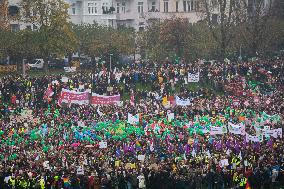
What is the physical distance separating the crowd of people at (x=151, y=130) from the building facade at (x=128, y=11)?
26600 mm

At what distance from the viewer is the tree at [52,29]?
6344 centimetres

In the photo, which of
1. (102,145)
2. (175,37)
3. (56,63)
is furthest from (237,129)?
(56,63)

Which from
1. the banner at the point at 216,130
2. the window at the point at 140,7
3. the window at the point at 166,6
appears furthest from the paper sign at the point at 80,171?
the window at the point at 166,6

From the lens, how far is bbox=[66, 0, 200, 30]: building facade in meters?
87.5

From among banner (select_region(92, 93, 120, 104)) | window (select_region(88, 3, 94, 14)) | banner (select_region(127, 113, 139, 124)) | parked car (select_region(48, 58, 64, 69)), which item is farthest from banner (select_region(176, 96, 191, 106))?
window (select_region(88, 3, 94, 14))

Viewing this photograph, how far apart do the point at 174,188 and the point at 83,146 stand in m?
6.97

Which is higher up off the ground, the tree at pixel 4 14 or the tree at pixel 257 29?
the tree at pixel 4 14

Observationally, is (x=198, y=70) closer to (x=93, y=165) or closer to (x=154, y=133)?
(x=154, y=133)

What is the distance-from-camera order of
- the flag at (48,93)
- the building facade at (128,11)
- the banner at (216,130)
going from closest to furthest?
the banner at (216,130) < the flag at (48,93) < the building facade at (128,11)

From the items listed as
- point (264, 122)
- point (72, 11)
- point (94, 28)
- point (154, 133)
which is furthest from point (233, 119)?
point (72, 11)

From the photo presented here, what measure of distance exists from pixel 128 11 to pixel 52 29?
26.2 meters

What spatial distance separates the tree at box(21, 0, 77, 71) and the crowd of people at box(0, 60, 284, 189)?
7366 millimetres

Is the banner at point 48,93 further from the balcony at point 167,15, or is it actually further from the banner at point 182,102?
the balcony at point 167,15

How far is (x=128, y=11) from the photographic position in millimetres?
88938
